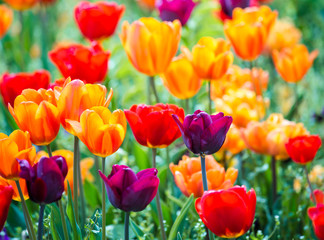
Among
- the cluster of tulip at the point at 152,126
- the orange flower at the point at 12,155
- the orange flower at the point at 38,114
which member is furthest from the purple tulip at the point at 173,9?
the orange flower at the point at 12,155

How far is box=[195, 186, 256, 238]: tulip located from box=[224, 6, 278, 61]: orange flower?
0.71 m

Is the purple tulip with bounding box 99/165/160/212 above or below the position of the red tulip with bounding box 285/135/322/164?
above

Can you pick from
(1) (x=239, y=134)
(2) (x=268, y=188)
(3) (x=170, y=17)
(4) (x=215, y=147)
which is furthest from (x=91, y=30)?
(4) (x=215, y=147)

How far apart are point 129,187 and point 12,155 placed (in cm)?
23

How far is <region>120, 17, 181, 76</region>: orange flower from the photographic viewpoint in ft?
4.42

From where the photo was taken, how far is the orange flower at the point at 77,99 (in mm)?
952

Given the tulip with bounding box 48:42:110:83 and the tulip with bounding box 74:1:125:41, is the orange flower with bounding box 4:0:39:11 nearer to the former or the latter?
the tulip with bounding box 74:1:125:41

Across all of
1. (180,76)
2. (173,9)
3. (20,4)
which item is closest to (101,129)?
(180,76)

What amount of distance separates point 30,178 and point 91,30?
3.30ft

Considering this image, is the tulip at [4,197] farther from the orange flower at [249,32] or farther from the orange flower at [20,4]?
the orange flower at [20,4]

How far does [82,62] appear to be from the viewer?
4.57ft

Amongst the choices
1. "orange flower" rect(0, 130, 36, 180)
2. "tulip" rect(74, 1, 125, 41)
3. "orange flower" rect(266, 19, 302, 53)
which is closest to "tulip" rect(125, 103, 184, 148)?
"orange flower" rect(0, 130, 36, 180)

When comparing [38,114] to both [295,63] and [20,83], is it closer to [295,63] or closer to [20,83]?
[20,83]

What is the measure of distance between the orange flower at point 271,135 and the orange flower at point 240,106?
14 cm
